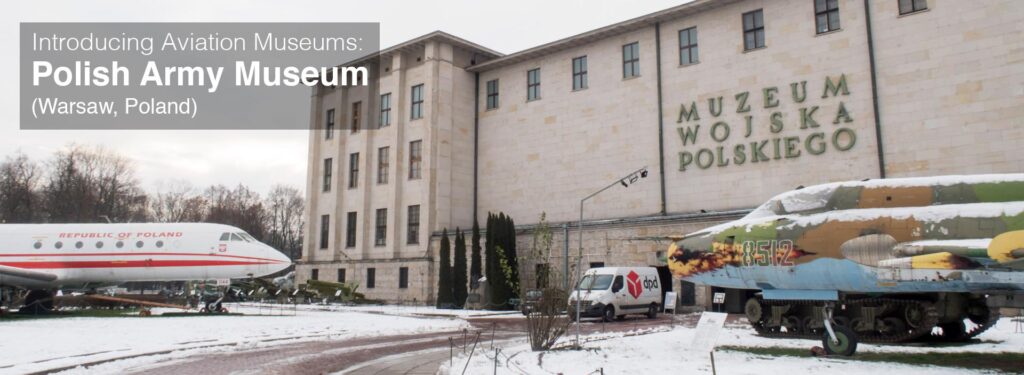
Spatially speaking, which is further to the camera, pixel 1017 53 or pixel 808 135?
pixel 808 135

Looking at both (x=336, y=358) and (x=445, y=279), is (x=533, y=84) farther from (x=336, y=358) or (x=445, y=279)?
(x=336, y=358)

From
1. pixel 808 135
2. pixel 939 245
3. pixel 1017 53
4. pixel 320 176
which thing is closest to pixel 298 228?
pixel 320 176

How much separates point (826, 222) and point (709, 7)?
25826 millimetres

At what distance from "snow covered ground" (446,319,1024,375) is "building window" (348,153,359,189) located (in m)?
35.9

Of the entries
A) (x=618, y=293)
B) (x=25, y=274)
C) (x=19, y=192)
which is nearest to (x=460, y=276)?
(x=618, y=293)

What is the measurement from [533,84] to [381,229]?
1548 cm

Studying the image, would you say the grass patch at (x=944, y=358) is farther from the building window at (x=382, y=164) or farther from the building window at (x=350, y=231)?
the building window at (x=350, y=231)

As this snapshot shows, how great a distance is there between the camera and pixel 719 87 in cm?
3688

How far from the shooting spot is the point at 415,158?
157 feet

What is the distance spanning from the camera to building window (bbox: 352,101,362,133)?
52875 mm

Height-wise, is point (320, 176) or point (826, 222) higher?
point (320, 176)

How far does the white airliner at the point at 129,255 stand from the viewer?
29938 millimetres

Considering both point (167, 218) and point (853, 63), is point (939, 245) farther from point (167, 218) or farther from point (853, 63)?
point (167, 218)

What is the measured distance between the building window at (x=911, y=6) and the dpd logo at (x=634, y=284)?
17.8 metres
